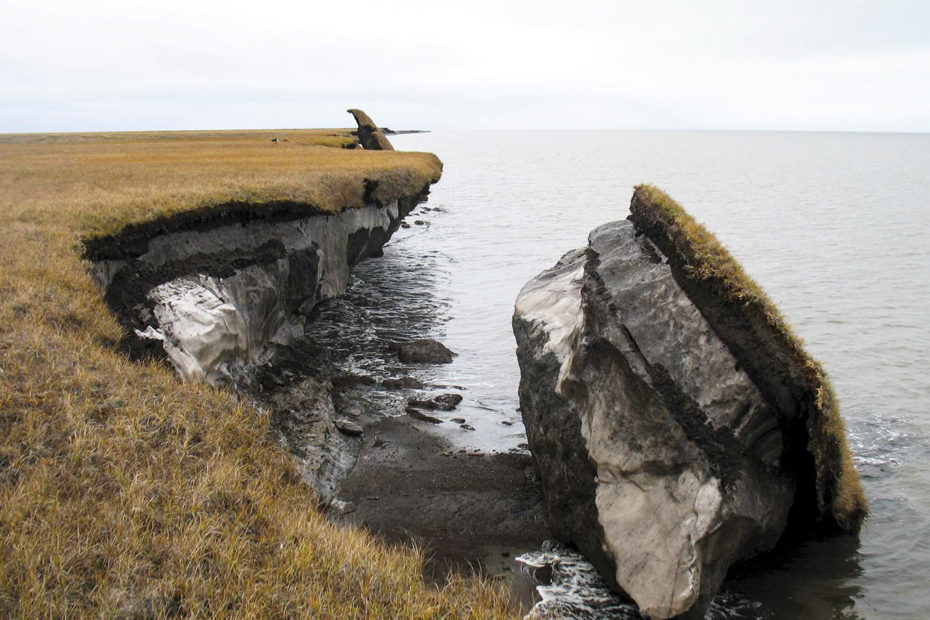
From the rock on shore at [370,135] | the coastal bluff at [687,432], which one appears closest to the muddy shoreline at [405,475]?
the coastal bluff at [687,432]

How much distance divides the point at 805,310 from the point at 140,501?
2442cm

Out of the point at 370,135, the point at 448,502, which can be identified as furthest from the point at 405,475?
the point at 370,135

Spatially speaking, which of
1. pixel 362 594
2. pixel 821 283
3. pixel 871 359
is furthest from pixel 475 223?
pixel 362 594

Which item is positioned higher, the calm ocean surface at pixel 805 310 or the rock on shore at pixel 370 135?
the rock on shore at pixel 370 135

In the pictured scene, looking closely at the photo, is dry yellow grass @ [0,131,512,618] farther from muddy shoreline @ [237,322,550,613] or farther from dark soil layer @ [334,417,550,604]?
muddy shoreline @ [237,322,550,613]

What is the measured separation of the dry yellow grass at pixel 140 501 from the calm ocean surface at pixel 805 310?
17.8 feet

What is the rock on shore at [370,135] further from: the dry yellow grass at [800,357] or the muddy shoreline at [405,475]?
the dry yellow grass at [800,357]

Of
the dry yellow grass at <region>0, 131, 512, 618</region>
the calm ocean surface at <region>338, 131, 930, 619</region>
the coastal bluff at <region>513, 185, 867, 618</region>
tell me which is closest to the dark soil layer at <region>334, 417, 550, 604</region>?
the coastal bluff at <region>513, 185, 867, 618</region>

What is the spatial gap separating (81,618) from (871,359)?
21.0 m

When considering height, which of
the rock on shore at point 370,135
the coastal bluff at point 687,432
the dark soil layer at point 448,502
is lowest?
the dark soil layer at point 448,502

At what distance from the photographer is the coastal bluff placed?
29.3 feet

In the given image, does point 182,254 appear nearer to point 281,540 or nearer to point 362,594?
point 281,540

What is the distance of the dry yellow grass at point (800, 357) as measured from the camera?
29.8 ft

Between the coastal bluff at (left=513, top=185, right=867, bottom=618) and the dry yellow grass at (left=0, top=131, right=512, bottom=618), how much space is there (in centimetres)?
236
